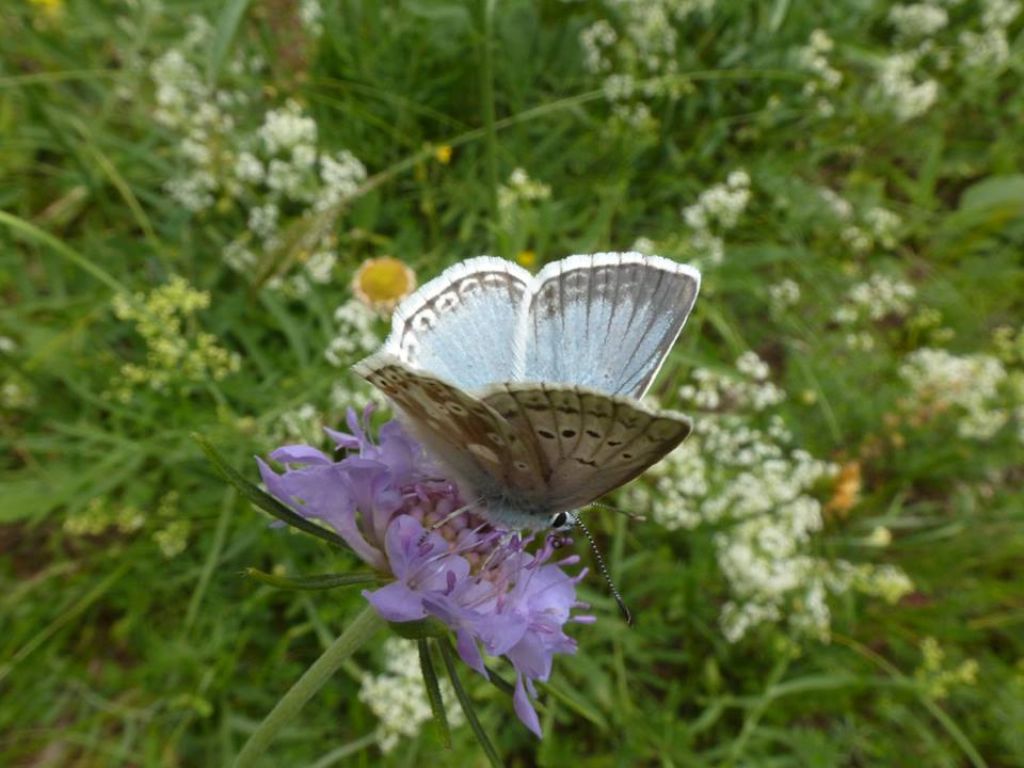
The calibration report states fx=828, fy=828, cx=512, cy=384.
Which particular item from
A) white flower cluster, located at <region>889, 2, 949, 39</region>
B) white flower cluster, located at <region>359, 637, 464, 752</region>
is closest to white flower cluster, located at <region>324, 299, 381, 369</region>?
white flower cluster, located at <region>359, 637, 464, 752</region>

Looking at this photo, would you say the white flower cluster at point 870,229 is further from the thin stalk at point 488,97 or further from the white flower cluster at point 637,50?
the thin stalk at point 488,97

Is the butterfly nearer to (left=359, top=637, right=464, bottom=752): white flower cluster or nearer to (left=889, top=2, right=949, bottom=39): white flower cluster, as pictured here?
(left=359, top=637, right=464, bottom=752): white flower cluster

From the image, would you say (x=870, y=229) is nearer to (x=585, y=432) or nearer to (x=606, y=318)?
(x=606, y=318)

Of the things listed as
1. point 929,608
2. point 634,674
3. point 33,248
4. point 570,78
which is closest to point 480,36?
point 570,78

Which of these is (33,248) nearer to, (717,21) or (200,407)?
(200,407)

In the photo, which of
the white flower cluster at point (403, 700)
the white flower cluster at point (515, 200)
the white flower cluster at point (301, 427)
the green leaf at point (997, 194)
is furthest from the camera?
the green leaf at point (997, 194)

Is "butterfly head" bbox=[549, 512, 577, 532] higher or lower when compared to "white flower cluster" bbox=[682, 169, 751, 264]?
lower

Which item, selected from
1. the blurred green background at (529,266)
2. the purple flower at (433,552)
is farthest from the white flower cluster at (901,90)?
the purple flower at (433,552)
